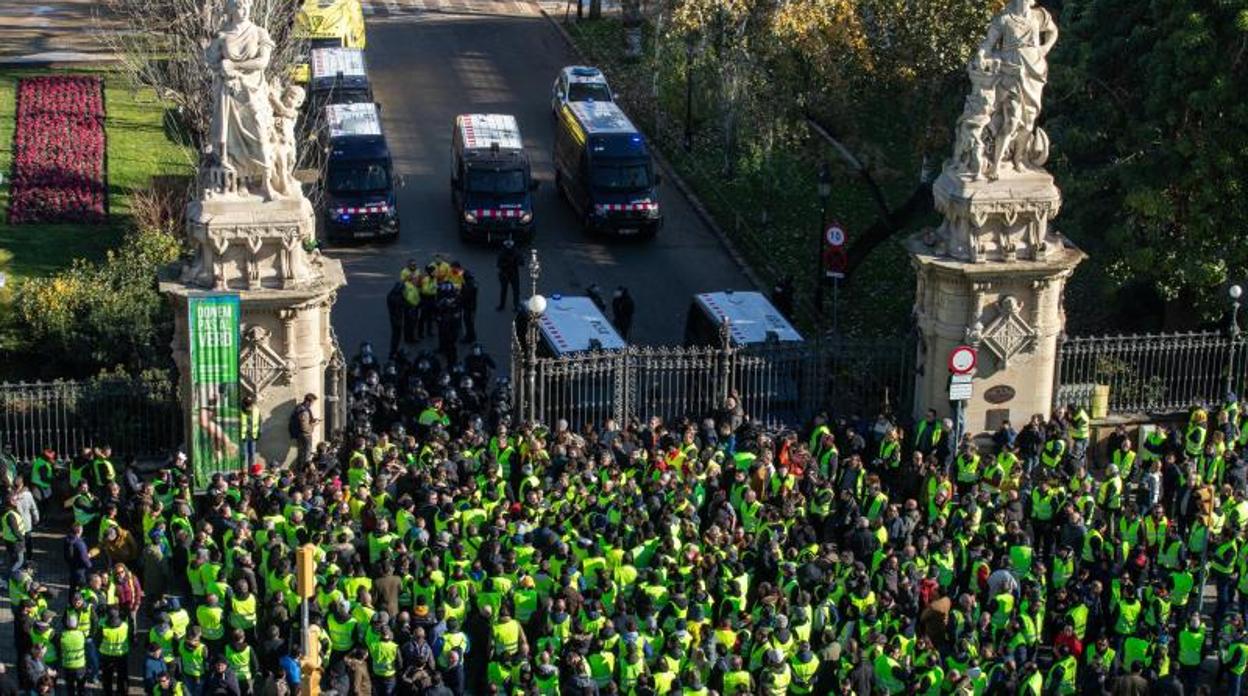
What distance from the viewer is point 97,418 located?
35.6 m

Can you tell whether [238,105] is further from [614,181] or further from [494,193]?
[614,181]

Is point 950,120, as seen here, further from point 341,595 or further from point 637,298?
point 341,595

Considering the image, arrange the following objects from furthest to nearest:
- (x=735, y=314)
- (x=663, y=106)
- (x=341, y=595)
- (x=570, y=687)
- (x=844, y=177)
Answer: (x=663, y=106) → (x=844, y=177) → (x=735, y=314) → (x=341, y=595) → (x=570, y=687)

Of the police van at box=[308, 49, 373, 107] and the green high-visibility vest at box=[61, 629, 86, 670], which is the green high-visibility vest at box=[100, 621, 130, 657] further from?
the police van at box=[308, 49, 373, 107]

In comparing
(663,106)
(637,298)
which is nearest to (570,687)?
(637,298)

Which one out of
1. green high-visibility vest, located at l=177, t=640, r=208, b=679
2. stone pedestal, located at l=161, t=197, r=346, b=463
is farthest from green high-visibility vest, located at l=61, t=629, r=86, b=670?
stone pedestal, located at l=161, t=197, r=346, b=463

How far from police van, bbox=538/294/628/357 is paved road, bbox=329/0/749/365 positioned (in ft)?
11.6

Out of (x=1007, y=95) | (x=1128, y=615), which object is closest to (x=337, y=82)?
(x=1007, y=95)

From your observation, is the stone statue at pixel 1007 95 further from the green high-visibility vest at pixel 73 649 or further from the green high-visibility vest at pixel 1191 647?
the green high-visibility vest at pixel 73 649

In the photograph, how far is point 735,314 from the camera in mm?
40406

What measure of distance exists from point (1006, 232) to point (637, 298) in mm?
12892

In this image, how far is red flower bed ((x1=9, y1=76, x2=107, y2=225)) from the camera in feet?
168

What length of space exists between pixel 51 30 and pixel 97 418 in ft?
118

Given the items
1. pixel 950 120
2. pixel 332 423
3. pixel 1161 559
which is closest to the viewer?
pixel 1161 559
